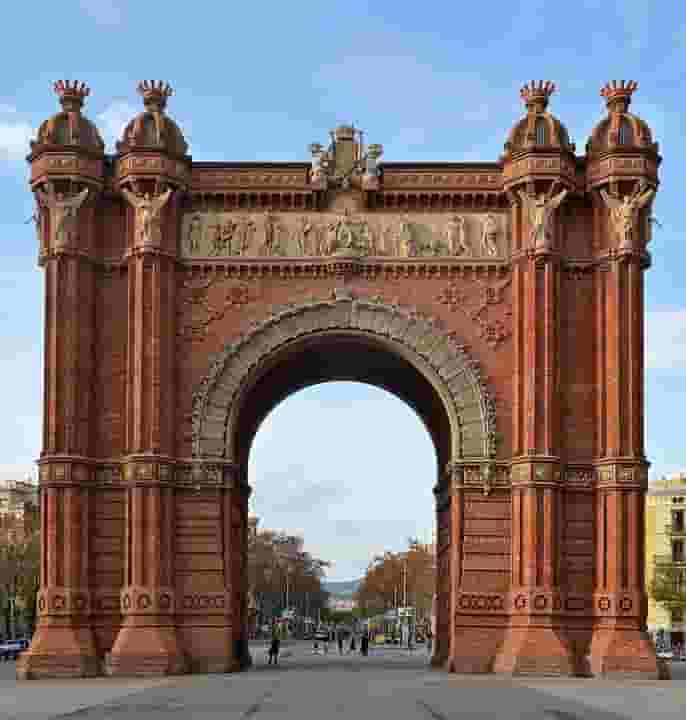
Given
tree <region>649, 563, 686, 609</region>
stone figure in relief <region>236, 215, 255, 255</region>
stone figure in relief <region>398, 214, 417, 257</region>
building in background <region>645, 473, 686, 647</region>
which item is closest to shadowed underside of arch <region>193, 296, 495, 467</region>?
stone figure in relief <region>398, 214, 417, 257</region>

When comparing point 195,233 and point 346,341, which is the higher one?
point 195,233

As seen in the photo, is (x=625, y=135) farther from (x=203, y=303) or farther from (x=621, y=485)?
(x=203, y=303)

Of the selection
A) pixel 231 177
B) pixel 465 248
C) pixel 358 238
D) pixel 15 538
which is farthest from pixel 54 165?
pixel 15 538

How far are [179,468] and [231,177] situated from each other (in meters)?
8.50

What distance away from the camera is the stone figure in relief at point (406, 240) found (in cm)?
4541

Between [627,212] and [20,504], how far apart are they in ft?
326

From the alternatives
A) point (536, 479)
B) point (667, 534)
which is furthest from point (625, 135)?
point (667, 534)

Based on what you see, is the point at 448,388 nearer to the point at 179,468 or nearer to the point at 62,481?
the point at 179,468

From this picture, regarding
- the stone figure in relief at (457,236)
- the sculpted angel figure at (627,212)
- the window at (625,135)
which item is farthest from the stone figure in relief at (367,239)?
the window at (625,135)

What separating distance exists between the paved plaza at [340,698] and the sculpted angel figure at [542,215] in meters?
12.0

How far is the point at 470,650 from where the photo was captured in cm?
4319

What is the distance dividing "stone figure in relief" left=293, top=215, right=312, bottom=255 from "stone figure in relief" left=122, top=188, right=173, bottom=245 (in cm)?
385

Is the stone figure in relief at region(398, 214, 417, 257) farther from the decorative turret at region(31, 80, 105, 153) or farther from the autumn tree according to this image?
the autumn tree

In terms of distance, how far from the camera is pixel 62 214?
44500mm
